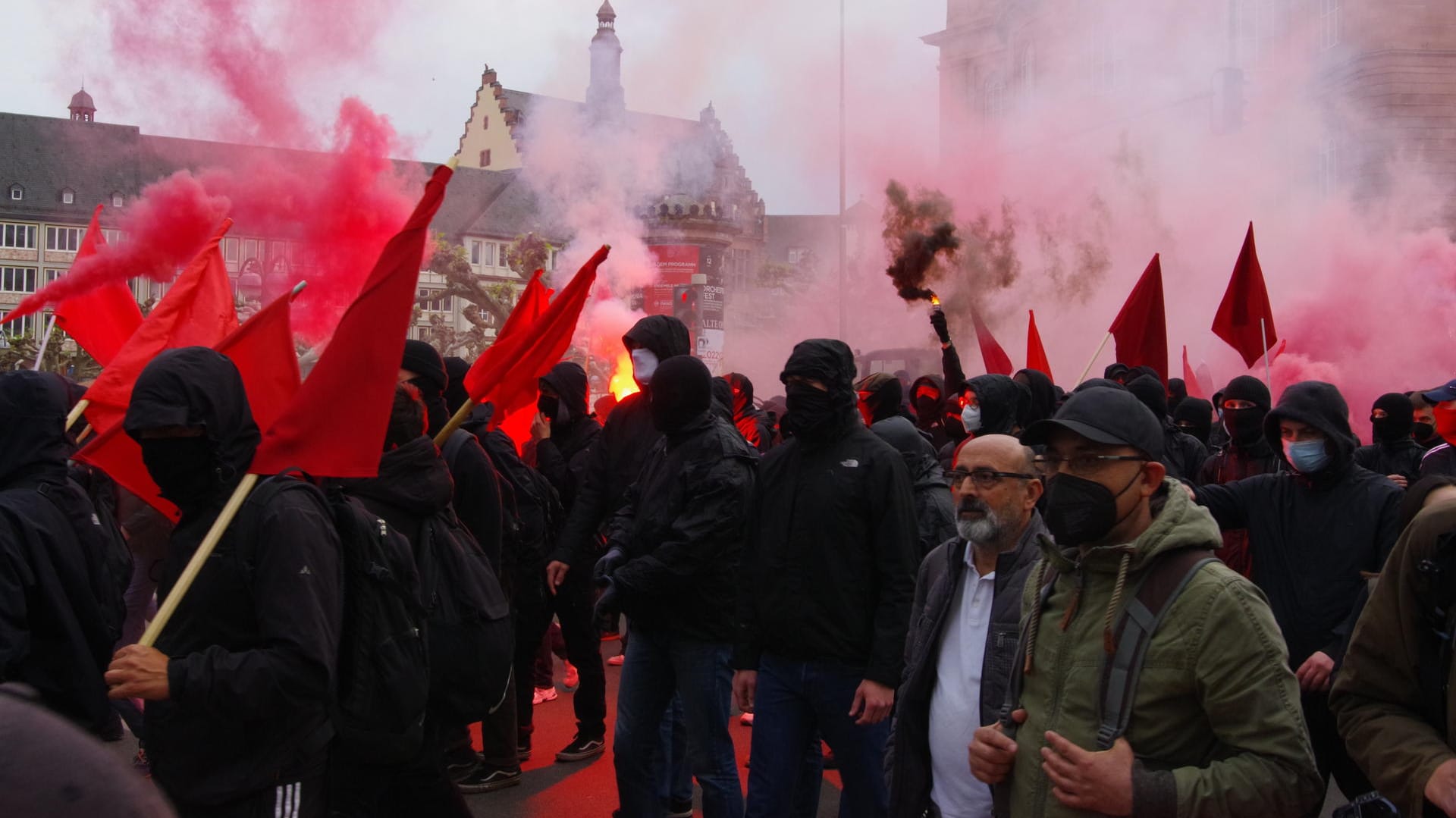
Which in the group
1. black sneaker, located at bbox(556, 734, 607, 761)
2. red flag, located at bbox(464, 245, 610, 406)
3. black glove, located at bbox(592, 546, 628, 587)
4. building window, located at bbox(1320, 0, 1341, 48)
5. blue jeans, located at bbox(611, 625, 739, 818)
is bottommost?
black sneaker, located at bbox(556, 734, 607, 761)

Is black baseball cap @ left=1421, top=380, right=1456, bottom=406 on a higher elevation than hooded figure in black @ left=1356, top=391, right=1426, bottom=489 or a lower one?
higher

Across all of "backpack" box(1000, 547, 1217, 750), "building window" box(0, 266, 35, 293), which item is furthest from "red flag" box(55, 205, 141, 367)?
"building window" box(0, 266, 35, 293)

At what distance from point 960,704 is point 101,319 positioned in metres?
5.88

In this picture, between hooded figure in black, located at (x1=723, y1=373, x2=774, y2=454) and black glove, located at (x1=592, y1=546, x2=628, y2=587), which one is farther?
hooded figure in black, located at (x1=723, y1=373, x2=774, y2=454)

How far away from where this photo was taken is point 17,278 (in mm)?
54219

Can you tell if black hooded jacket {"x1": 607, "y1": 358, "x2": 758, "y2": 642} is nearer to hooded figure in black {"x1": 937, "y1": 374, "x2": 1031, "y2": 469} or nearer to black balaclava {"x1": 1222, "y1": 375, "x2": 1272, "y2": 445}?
hooded figure in black {"x1": 937, "y1": 374, "x2": 1031, "y2": 469}

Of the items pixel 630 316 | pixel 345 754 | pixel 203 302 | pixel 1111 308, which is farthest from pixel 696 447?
A: pixel 1111 308

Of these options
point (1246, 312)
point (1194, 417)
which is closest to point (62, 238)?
point (1246, 312)

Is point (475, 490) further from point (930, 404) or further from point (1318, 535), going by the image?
point (930, 404)

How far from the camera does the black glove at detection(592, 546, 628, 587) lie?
536 centimetres

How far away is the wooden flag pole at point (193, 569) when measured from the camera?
318cm

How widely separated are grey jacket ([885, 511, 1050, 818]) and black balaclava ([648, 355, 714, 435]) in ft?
5.86

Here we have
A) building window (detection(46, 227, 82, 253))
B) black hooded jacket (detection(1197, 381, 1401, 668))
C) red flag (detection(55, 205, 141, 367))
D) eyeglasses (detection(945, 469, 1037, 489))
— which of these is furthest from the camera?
building window (detection(46, 227, 82, 253))

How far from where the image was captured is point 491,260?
57.9 m
